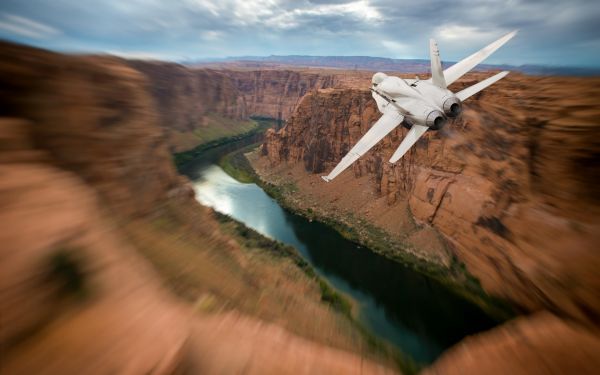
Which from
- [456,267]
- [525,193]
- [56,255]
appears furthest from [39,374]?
[456,267]

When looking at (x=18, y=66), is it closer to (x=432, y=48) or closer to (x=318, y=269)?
(x=432, y=48)

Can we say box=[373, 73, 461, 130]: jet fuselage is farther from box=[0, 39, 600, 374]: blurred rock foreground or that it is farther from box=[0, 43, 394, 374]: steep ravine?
box=[0, 43, 394, 374]: steep ravine

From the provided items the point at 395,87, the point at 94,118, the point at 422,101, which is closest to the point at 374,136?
the point at 395,87

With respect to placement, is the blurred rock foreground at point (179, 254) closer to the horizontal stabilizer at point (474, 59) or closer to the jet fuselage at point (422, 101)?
the jet fuselage at point (422, 101)

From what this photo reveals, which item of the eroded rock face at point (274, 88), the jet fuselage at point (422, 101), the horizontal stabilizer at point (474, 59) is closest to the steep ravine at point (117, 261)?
the jet fuselage at point (422, 101)

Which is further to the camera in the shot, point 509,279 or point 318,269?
point 318,269

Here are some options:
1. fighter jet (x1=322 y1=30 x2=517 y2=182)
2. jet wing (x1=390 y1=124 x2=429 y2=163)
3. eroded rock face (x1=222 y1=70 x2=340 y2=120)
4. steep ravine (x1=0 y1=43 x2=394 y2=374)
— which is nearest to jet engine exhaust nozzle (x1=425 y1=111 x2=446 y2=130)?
fighter jet (x1=322 y1=30 x2=517 y2=182)
